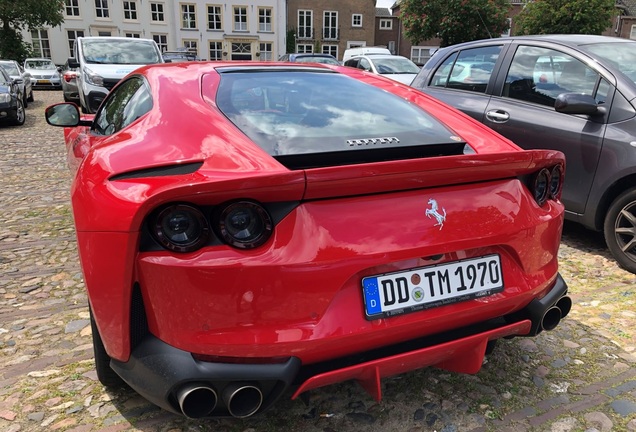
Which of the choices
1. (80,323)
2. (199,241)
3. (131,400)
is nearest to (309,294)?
(199,241)

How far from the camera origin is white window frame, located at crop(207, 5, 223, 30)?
47.2 meters

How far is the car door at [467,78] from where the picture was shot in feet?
15.9

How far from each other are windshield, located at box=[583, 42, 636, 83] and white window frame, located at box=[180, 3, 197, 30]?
47.3m

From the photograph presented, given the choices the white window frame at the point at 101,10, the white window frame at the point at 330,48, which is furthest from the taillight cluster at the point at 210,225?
the white window frame at the point at 330,48

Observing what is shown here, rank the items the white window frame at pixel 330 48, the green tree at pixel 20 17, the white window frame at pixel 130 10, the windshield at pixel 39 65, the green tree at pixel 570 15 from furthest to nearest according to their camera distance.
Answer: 1. the white window frame at pixel 330 48
2. the white window frame at pixel 130 10
3. the green tree at pixel 570 15
4. the green tree at pixel 20 17
5. the windshield at pixel 39 65

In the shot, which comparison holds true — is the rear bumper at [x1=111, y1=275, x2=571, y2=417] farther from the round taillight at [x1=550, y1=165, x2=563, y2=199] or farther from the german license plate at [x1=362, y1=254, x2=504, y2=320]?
the round taillight at [x1=550, y1=165, x2=563, y2=199]

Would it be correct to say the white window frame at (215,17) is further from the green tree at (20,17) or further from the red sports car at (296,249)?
the red sports car at (296,249)

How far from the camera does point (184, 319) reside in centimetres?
167

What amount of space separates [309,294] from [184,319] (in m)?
0.41

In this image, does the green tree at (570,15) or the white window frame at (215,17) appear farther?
the white window frame at (215,17)

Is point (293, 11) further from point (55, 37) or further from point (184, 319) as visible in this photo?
point (184, 319)

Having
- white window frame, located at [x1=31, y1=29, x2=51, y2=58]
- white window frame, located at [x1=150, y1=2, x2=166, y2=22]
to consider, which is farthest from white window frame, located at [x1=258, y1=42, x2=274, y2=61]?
white window frame, located at [x1=31, y1=29, x2=51, y2=58]

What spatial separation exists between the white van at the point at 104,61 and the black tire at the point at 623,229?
9.79m

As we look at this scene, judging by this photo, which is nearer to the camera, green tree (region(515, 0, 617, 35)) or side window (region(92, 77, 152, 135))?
side window (region(92, 77, 152, 135))
